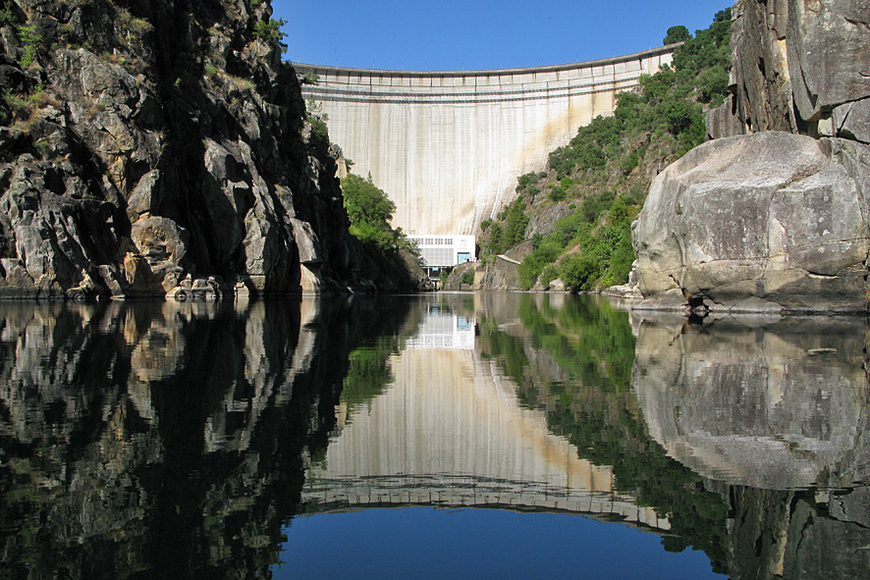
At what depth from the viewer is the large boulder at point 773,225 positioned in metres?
19.0

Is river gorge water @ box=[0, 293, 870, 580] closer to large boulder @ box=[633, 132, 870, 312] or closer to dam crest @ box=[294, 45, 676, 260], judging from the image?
large boulder @ box=[633, 132, 870, 312]

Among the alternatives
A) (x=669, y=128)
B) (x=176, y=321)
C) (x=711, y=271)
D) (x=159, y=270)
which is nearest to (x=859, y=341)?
(x=711, y=271)

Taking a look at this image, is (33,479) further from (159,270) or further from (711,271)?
(159,270)

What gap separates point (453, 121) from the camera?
103 meters

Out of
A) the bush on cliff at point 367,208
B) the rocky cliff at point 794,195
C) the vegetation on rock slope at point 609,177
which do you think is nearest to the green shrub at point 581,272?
the vegetation on rock slope at point 609,177

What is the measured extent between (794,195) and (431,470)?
17.6 m

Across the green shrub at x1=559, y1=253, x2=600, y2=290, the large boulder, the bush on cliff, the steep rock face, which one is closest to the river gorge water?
the large boulder

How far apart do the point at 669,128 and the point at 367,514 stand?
7387 centimetres

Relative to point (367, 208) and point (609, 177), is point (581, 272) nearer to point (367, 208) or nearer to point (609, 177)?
point (609, 177)

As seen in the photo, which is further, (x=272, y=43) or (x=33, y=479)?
(x=272, y=43)

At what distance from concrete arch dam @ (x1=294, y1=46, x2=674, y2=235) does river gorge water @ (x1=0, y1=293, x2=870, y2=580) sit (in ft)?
310

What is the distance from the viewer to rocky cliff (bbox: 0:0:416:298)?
28.6 meters

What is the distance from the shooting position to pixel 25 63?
104 ft

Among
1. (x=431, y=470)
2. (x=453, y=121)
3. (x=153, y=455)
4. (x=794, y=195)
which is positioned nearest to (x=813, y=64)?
(x=794, y=195)
